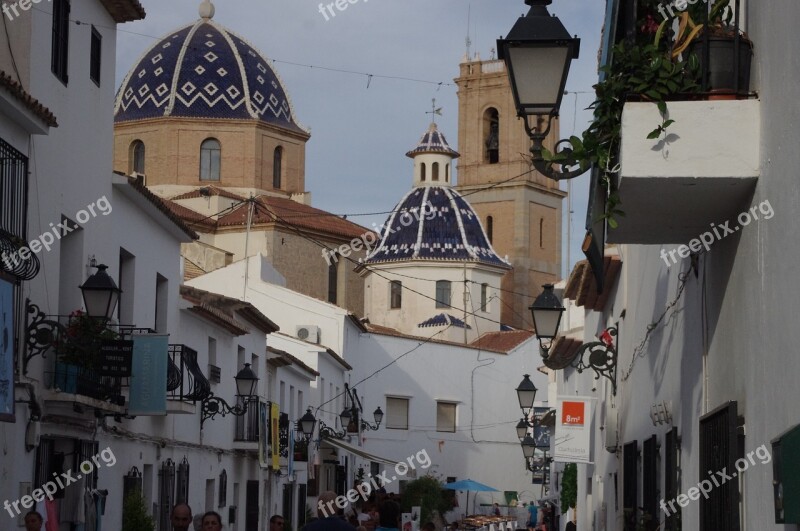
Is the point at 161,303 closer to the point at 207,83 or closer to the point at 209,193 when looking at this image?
the point at 209,193

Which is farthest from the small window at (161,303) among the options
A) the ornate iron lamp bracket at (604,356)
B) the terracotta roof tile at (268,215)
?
the terracotta roof tile at (268,215)

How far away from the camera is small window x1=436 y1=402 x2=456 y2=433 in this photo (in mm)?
54250

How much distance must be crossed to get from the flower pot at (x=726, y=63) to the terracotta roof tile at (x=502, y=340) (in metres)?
49.8

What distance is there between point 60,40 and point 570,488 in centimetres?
1401

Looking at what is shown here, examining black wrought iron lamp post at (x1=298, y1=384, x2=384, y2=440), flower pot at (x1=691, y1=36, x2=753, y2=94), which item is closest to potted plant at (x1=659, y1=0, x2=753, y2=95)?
flower pot at (x1=691, y1=36, x2=753, y2=94)

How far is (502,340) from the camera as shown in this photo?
58.1 m

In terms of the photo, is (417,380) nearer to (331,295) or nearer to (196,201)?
(331,295)

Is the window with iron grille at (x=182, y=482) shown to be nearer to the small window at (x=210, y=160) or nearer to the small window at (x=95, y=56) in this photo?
the small window at (x=95, y=56)

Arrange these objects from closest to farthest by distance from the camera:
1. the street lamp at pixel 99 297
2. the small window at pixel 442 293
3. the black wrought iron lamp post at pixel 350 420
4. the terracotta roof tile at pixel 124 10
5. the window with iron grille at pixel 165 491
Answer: the street lamp at pixel 99 297, the terracotta roof tile at pixel 124 10, the window with iron grille at pixel 165 491, the black wrought iron lamp post at pixel 350 420, the small window at pixel 442 293

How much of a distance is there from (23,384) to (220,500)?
42.8 feet

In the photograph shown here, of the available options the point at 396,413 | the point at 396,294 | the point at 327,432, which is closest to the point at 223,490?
the point at 327,432

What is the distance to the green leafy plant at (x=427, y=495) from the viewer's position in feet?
160

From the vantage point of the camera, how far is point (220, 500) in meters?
25.4

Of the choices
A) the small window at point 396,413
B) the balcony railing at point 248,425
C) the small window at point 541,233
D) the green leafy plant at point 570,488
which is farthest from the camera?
the small window at point 541,233
